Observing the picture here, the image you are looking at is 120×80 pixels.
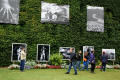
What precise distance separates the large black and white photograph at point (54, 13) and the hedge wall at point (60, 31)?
42 centimetres

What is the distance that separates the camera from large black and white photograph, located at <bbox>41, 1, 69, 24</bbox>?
1972 centimetres

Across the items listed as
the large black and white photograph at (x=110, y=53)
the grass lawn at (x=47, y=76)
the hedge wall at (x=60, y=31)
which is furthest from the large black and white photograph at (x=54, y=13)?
the grass lawn at (x=47, y=76)

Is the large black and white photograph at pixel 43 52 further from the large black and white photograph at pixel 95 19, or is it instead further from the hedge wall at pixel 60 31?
the large black and white photograph at pixel 95 19

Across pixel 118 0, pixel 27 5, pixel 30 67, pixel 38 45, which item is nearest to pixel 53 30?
pixel 38 45

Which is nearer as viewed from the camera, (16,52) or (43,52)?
(16,52)

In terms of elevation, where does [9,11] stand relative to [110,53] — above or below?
above

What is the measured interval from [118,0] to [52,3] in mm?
7968

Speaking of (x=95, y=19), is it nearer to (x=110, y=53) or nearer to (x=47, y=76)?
(x=110, y=53)

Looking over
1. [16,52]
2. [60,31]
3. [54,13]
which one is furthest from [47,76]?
[54,13]

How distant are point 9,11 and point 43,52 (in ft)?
16.9

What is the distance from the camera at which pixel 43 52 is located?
19078 mm

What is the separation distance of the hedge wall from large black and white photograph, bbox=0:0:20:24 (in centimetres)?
44

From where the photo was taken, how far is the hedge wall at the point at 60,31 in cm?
1872

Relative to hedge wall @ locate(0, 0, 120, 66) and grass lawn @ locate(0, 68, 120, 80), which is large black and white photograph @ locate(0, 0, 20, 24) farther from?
grass lawn @ locate(0, 68, 120, 80)
